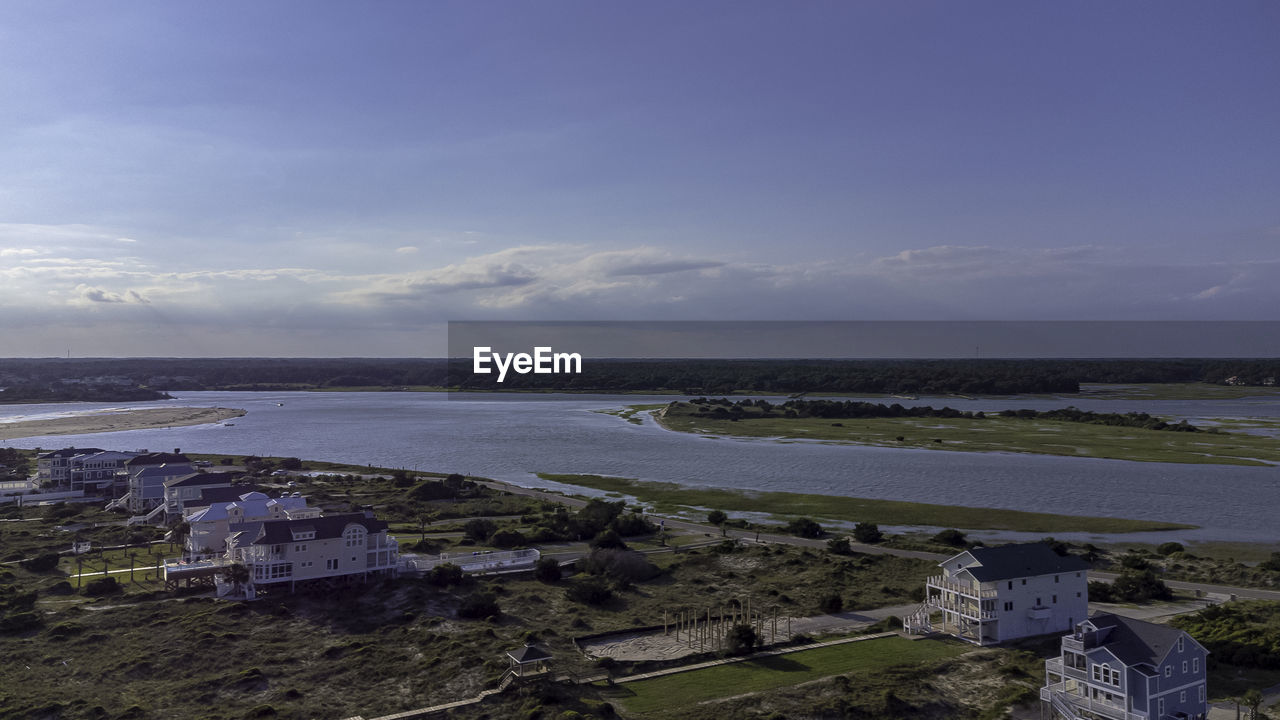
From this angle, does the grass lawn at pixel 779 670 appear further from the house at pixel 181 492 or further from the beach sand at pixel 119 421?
the beach sand at pixel 119 421

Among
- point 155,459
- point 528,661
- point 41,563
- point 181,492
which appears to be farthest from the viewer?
point 155,459

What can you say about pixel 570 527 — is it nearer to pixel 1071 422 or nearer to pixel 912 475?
pixel 912 475

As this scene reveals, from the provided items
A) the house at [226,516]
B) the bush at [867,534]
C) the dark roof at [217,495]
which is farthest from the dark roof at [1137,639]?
the dark roof at [217,495]

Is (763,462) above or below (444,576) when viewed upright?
below

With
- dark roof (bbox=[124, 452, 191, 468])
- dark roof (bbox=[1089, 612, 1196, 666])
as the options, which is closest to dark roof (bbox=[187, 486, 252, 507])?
dark roof (bbox=[124, 452, 191, 468])

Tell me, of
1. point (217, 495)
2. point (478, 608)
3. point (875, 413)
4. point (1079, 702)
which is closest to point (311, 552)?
point (478, 608)

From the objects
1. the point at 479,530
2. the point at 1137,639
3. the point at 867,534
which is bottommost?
the point at 479,530

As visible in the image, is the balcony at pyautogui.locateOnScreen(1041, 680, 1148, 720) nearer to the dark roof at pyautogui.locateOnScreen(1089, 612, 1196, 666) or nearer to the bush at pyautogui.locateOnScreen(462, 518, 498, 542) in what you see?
the dark roof at pyautogui.locateOnScreen(1089, 612, 1196, 666)

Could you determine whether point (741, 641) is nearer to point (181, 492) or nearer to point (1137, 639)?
point (1137, 639)
